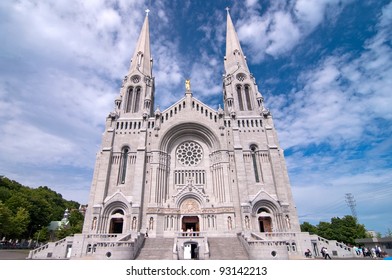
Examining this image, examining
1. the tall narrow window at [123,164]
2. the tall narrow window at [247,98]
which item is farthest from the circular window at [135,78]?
the tall narrow window at [247,98]

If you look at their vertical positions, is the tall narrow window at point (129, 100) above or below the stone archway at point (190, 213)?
above

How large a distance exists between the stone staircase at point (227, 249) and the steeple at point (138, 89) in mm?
18286

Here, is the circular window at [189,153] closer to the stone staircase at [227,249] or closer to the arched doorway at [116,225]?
the arched doorway at [116,225]

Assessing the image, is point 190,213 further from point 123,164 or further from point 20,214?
point 20,214

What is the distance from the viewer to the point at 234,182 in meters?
26.1

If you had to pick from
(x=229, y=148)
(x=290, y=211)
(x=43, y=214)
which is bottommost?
(x=290, y=211)

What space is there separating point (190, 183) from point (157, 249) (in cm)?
894

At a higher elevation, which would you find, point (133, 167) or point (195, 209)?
point (133, 167)

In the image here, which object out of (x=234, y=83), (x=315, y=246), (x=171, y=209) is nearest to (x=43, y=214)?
(x=171, y=209)

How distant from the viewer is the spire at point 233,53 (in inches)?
1389

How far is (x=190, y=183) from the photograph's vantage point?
26500mm

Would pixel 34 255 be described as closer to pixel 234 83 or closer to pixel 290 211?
pixel 290 211

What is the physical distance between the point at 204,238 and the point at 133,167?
13.2 m
